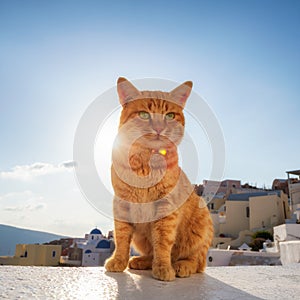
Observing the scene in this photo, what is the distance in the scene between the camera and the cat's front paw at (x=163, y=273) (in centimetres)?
143

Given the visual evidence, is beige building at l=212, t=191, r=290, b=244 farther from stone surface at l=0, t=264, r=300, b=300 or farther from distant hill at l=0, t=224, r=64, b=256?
distant hill at l=0, t=224, r=64, b=256

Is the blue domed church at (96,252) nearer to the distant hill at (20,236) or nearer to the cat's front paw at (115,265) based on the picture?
the cat's front paw at (115,265)

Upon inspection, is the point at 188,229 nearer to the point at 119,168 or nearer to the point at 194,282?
the point at 194,282

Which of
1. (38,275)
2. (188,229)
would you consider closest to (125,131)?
(188,229)

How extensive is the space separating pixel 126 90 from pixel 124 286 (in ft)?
3.55

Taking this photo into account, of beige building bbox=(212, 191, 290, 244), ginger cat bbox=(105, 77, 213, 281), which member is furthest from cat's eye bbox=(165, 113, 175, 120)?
beige building bbox=(212, 191, 290, 244)

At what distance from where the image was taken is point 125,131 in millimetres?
1737

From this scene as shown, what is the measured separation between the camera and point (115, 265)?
5.33 ft

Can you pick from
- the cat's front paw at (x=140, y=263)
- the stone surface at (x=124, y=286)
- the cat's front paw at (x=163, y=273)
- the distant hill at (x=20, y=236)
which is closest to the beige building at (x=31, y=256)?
the cat's front paw at (x=140, y=263)

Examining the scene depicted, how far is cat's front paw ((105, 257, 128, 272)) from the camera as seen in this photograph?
1617mm

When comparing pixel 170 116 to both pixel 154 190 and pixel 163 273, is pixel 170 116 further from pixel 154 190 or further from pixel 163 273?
pixel 163 273

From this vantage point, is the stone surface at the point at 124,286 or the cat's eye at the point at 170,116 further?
the cat's eye at the point at 170,116

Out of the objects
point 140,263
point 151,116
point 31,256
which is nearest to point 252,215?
point 31,256

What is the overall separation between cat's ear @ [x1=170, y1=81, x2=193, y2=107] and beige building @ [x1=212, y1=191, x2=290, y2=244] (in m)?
20.5
